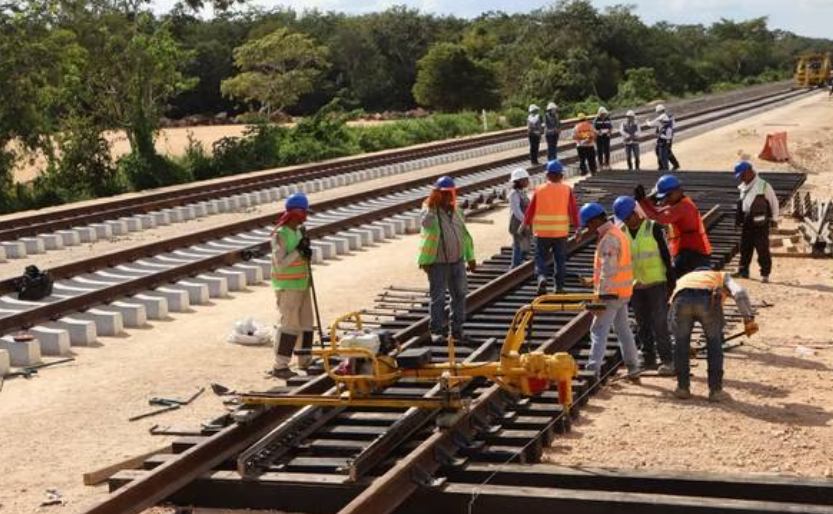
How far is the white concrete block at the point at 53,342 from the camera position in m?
11.1

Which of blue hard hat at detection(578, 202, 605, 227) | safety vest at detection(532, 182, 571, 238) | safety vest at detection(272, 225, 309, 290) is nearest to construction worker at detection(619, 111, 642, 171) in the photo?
safety vest at detection(532, 182, 571, 238)

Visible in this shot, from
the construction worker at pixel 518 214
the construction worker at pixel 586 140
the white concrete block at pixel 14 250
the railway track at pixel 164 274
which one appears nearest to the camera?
the railway track at pixel 164 274

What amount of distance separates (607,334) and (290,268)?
2.92m

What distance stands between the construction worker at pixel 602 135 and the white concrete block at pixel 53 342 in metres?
17.6

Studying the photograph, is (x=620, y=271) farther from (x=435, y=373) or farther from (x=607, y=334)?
(x=435, y=373)

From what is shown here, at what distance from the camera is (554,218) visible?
40.4 feet

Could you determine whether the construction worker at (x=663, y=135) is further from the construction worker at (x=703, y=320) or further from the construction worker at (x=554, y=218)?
the construction worker at (x=703, y=320)

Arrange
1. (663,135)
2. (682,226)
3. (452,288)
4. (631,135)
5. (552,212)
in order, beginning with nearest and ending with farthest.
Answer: (452,288)
(682,226)
(552,212)
(663,135)
(631,135)

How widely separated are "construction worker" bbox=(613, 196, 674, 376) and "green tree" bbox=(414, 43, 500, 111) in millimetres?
60936

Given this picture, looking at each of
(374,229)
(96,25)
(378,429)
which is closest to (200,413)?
(378,429)

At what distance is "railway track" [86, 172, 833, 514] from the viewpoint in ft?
21.3

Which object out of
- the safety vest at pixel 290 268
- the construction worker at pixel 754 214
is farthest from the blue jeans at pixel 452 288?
the construction worker at pixel 754 214

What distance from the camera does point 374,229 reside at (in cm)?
1853

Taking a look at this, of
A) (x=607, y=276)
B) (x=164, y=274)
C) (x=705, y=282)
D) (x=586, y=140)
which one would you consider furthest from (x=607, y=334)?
(x=586, y=140)
